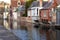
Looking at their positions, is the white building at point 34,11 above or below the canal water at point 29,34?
above

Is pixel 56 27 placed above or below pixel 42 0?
below

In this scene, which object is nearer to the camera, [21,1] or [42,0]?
[42,0]

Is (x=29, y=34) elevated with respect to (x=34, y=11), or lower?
lower

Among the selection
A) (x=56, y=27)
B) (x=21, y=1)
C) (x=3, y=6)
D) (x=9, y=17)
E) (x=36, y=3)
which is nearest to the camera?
(x=56, y=27)

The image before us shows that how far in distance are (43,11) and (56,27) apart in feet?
73.9

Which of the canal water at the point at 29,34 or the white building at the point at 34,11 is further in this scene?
the white building at the point at 34,11

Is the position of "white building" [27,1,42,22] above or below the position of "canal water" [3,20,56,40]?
above

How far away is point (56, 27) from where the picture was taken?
34344mm

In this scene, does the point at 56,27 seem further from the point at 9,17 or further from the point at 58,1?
the point at 9,17

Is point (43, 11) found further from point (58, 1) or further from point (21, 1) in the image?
point (21, 1)

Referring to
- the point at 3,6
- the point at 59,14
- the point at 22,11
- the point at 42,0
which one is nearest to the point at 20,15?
the point at 22,11

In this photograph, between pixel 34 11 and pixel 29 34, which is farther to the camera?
pixel 34 11

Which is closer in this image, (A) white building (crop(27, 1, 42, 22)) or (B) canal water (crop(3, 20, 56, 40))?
(B) canal water (crop(3, 20, 56, 40))

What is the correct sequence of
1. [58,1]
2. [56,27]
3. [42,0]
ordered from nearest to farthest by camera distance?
[56,27], [58,1], [42,0]
